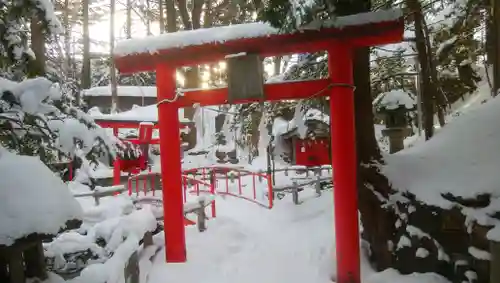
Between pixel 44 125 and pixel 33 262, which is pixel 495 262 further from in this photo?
pixel 44 125

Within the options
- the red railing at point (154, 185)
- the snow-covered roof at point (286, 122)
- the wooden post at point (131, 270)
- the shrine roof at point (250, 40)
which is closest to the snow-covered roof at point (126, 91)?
the red railing at point (154, 185)

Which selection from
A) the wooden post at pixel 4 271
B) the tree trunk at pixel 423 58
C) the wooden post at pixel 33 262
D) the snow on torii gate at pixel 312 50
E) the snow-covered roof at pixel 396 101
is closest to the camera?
the wooden post at pixel 4 271

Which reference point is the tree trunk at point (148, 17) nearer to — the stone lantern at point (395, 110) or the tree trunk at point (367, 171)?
the stone lantern at point (395, 110)

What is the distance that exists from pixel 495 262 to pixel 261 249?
3956 mm

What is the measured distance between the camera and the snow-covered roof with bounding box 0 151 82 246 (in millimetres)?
2906

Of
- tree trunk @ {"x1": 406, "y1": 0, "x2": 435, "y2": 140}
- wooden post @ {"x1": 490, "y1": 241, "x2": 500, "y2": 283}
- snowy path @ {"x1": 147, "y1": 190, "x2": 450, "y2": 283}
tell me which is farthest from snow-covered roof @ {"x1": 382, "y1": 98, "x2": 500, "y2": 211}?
snowy path @ {"x1": 147, "y1": 190, "x2": 450, "y2": 283}

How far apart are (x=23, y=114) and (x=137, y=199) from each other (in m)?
5.68

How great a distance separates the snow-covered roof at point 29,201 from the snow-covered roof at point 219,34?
295cm

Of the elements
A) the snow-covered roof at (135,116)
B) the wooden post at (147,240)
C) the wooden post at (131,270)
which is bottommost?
the wooden post at (147,240)

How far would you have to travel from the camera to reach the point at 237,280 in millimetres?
5828

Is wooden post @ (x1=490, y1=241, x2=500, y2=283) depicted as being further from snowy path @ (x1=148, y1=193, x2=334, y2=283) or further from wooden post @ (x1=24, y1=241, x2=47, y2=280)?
wooden post @ (x1=24, y1=241, x2=47, y2=280)

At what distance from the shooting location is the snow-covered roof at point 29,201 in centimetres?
291

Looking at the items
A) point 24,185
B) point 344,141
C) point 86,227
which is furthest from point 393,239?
point 86,227

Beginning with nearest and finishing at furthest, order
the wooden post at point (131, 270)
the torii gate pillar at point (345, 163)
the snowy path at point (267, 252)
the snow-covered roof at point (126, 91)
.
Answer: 1. the wooden post at point (131, 270)
2. the torii gate pillar at point (345, 163)
3. the snowy path at point (267, 252)
4. the snow-covered roof at point (126, 91)
